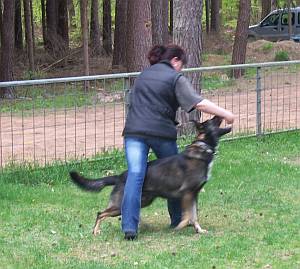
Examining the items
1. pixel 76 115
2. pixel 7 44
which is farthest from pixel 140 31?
pixel 76 115

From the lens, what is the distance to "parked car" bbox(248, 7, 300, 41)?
117 feet

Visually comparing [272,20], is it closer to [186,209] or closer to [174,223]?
[174,223]

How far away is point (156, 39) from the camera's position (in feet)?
70.3

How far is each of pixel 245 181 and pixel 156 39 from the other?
43.3ft

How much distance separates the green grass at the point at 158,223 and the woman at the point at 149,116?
13.4 inches

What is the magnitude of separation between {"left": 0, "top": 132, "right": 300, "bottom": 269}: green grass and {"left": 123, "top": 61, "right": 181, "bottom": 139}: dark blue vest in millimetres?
928

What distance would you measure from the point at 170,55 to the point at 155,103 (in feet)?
1.41

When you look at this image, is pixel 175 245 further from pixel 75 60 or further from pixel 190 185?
pixel 75 60

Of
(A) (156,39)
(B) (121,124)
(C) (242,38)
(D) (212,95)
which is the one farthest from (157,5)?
(B) (121,124)

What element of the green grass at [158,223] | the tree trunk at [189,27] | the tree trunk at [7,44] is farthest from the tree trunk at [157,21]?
the green grass at [158,223]

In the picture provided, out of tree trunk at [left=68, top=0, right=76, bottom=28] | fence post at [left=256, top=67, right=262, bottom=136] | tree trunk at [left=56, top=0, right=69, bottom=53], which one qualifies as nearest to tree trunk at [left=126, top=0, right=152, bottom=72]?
fence post at [left=256, top=67, right=262, bottom=136]

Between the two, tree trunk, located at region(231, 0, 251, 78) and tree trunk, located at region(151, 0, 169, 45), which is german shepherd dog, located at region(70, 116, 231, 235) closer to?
tree trunk, located at region(151, 0, 169, 45)

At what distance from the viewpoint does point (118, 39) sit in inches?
993

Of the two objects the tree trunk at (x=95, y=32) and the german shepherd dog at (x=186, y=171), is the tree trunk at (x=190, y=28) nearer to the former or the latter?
the german shepherd dog at (x=186, y=171)
